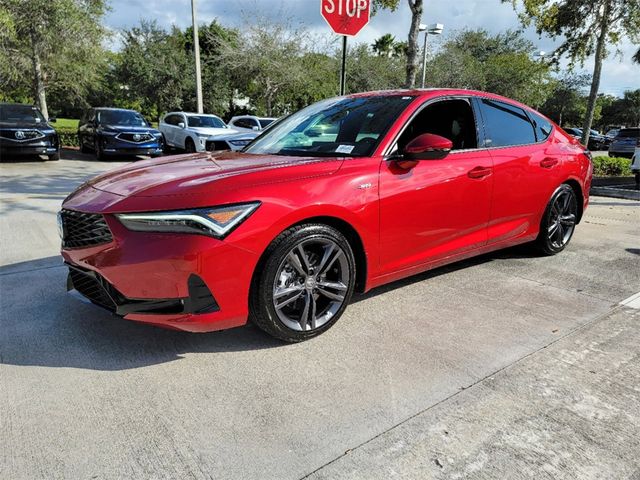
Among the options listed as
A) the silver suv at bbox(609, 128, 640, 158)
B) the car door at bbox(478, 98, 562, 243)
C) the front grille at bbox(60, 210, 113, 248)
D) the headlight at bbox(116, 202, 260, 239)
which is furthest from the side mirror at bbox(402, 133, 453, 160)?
the silver suv at bbox(609, 128, 640, 158)

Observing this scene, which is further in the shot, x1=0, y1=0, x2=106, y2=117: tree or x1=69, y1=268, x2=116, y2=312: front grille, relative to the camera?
x1=0, y1=0, x2=106, y2=117: tree

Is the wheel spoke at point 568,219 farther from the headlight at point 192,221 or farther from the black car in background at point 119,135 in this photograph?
the black car in background at point 119,135

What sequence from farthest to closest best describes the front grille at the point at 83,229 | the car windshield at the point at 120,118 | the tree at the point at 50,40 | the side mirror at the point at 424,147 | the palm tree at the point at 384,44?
the palm tree at the point at 384,44 → the tree at the point at 50,40 → the car windshield at the point at 120,118 → the side mirror at the point at 424,147 → the front grille at the point at 83,229

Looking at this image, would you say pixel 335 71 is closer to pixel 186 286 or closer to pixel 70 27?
pixel 70 27

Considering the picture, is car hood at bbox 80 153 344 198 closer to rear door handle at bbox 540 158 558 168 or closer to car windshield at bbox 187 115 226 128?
rear door handle at bbox 540 158 558 168

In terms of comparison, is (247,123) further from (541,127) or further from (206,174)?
(206,174)

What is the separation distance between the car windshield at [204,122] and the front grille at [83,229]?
1317 cm

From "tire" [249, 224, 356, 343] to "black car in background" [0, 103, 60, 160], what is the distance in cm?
1223

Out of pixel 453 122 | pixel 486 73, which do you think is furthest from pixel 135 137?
pixel 486 73

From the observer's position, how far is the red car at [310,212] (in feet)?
8.29

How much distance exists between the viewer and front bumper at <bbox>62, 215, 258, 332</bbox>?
2.46m

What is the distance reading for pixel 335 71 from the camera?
106 ft

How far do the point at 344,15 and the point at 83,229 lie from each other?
4.50 metres

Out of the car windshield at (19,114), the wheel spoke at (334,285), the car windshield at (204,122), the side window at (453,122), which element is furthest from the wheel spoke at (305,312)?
the car windshield at (204,122)
